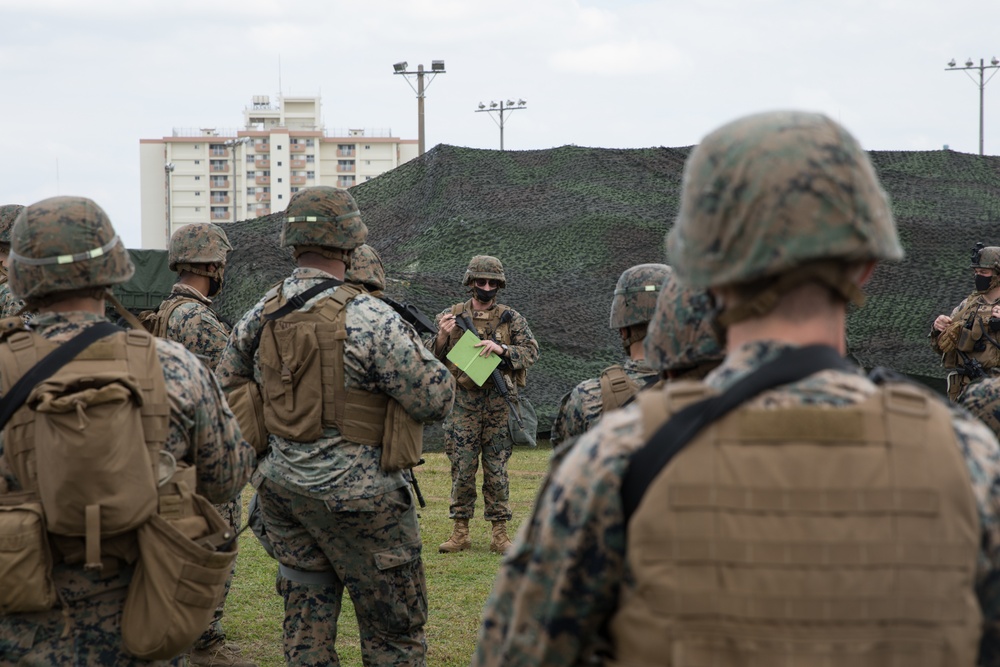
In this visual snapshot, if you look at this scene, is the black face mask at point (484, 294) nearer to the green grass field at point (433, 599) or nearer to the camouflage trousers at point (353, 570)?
the green grass field at point (433, 599)

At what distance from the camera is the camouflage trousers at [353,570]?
4.76 m

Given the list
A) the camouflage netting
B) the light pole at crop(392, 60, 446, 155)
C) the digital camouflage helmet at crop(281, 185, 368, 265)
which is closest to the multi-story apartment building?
the light pole at crop(392, 60, 446, 155)

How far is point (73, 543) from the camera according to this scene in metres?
3.27

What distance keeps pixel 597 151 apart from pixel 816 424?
604 inches

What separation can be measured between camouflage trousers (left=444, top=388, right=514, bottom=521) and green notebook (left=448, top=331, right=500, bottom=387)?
1.08 ft

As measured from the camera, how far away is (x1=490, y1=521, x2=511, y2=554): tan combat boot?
29.6 ft

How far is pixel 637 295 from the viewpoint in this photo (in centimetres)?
445

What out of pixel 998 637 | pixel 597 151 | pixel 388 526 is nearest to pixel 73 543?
pixel 388 526

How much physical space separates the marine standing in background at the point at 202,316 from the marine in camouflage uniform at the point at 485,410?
2812mm

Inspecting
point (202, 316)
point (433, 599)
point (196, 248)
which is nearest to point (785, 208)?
point (202, 316)

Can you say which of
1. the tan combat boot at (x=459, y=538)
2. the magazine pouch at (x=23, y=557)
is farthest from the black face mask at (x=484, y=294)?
the magazine pouch at (x=23, y=557)

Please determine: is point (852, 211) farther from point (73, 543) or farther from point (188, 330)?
point (188, 330)

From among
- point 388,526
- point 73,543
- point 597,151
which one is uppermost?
point 597,151

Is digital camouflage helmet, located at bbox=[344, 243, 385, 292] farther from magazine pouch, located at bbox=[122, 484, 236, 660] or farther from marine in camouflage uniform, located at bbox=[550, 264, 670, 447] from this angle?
magazine pouch, located at bbox=[122, 484, 236, 660]
